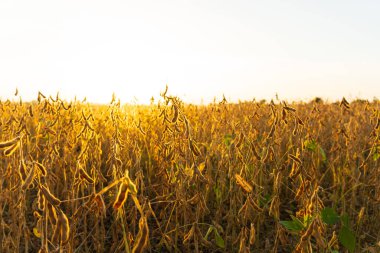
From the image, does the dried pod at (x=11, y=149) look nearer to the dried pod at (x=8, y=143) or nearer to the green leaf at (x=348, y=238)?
the dried pod at (x=8, y=143)

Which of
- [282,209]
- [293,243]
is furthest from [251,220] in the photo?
[282,209]

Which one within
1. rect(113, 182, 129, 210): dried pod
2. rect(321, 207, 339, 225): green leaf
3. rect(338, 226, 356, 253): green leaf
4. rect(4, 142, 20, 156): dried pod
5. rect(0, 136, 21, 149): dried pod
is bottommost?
rect(338, 226, 356, 253): green leaf

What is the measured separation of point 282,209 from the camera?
2738mm

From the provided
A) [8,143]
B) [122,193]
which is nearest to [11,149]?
[8,143]

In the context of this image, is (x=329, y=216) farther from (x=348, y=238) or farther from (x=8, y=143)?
(x=8, y=143)

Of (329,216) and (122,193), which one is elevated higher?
(122,193)

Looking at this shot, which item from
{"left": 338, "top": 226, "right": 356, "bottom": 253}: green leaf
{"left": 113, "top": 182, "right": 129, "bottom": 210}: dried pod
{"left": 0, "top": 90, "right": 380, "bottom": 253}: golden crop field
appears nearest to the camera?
{"left": 113, "top": 182, "right": 129, "bottom": 210}: dried pod

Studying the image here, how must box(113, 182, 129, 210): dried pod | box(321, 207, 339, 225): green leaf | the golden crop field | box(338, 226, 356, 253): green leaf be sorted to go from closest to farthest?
box(113, 182, 129, 210): dried pod < the golden crop field < box(338, 226, 356, 253): green leaf < box(321, 207, 339, 225): green leaf

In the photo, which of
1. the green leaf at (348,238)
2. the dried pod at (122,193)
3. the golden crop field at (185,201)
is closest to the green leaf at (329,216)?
the golden crop field at (185,201)

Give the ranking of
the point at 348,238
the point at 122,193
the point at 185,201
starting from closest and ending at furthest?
the point at 122,193 → the point at 348,238 → the point at 185,201

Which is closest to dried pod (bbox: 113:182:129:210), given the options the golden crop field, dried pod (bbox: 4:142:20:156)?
the golden crop field

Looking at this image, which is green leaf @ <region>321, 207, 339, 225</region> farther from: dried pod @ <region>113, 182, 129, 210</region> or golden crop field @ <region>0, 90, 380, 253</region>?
dried pod @ <region>113, 182, 129, 210</region>

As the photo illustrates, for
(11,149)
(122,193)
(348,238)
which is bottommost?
(348,238)

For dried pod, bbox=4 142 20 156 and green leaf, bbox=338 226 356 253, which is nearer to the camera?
dried pod, bbox=4 142 20 156
